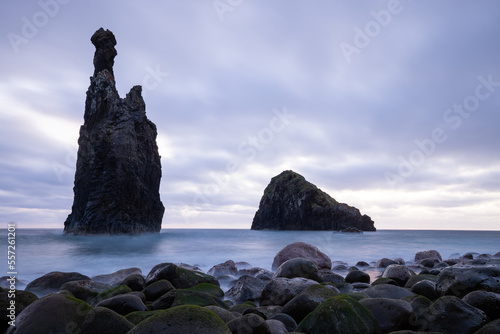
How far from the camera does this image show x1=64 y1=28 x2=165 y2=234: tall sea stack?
48938 mm

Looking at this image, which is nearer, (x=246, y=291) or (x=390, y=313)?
(x=390, y=313)

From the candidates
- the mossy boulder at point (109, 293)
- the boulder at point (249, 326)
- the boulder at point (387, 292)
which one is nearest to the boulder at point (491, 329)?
the boulder at point (387, 292)

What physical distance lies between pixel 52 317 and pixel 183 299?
7.10 ft

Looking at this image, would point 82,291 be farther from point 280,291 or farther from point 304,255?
point 304,255

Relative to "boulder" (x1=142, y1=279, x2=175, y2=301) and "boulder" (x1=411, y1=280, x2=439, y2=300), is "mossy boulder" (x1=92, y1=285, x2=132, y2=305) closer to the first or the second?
"boulder" (x1=142, y1=279, x2=175, y2=301)

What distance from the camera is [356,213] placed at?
90.8 m

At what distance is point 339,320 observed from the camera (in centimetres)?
400

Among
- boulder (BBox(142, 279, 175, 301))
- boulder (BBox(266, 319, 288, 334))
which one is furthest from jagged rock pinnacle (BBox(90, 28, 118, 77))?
boulder (BBox(266, 319, 288, 334))

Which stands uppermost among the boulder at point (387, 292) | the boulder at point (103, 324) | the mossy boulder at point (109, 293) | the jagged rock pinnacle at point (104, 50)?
the jagged rock pinnacle at point (104, 50)

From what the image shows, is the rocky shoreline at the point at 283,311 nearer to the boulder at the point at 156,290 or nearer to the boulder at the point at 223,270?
the boulder at the point at 156,290

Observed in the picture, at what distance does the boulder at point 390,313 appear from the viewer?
4273 mm

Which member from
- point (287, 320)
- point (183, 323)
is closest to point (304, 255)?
point (287, 320)

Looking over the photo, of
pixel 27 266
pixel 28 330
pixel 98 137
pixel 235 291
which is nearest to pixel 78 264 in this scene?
pixel 27 266

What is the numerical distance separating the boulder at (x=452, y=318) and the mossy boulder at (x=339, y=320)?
0.74 meters
